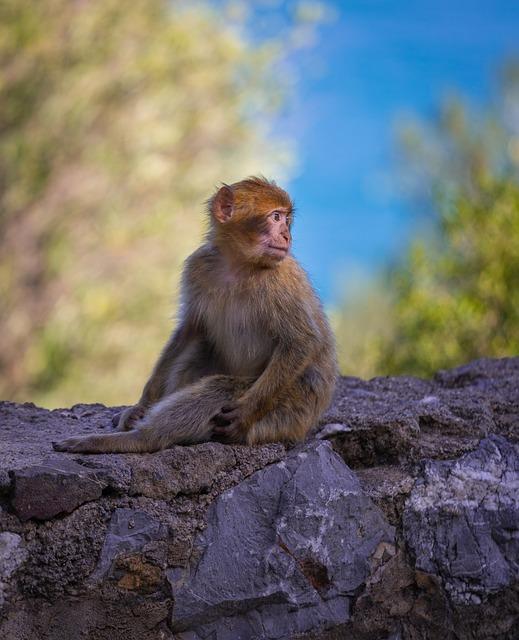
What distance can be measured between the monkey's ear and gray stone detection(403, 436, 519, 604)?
1456 millimetres

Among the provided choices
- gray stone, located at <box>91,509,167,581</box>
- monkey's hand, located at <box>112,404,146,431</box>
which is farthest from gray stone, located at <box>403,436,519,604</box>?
monkey's hand, located at <box>112,404,146,431</box>

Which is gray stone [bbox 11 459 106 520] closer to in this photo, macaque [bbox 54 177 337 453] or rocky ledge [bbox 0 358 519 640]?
rocky ledge [bbox 0 358 519 640]

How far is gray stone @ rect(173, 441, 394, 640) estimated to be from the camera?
3926 millimetres

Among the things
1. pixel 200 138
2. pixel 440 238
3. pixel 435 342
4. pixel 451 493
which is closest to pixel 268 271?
pixel 451 493

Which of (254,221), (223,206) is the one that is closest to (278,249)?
(254,221)

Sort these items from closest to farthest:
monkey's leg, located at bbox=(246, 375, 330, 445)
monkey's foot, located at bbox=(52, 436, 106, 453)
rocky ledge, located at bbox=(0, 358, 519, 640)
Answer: rocky ledge, located at bbox=(0, 358, 519, 640) < monkey's foot, located at bbox=(52, 436, 106, 453) < monkey's leg, located at bbox=(246, 375, 330, 445)

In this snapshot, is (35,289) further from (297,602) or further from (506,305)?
(297,602)

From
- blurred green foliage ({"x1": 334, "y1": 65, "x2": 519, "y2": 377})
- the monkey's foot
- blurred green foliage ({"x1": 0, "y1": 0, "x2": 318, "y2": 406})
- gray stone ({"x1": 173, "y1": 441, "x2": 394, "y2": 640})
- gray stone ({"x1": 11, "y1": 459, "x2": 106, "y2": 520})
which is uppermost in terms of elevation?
blurred green foliage ({"x1": 0, "y1": 0, "x2": 318, "y2": 406})

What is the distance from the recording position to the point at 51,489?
3762 millimetres

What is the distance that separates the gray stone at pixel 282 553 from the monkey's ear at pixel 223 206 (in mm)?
1175

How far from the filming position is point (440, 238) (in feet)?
42.0

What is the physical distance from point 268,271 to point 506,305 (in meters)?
7.20

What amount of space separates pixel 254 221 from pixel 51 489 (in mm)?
1522

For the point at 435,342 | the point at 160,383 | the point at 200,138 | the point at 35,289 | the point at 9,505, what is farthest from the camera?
the point at 200,138
